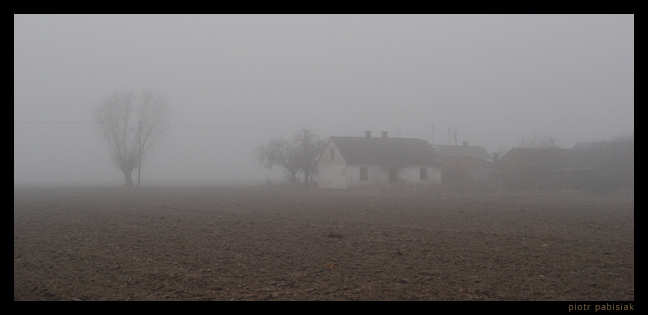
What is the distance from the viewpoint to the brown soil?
6551 mm

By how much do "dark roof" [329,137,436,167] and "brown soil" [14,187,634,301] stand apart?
28.2 meters

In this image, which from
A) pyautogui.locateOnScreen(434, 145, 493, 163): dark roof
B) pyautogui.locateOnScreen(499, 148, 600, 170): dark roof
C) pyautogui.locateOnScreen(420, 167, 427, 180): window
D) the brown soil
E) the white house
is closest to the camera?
the brown soil

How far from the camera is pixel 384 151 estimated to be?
1773 inches

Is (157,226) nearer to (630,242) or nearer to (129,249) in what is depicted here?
(129,249)

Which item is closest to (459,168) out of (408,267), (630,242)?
(630,242)

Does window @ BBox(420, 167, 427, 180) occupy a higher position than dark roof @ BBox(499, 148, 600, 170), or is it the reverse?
dark roof @ BBox(499, 148, 600, 170)

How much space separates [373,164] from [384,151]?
2.82 metres

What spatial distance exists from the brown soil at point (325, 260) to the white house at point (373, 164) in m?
27.6

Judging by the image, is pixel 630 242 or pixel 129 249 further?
pixel 630 242

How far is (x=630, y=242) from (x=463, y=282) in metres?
6.50

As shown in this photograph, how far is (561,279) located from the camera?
713cm

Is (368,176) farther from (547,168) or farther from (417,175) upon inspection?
(547,168)

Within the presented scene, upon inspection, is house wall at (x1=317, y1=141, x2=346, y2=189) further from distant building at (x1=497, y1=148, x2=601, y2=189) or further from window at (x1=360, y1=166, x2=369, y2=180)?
distant building at (x1=497, y1=148, x2=601, y2=189)

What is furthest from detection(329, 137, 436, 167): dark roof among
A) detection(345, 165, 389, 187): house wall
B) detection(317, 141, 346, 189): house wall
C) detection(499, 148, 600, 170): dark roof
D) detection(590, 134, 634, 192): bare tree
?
detection(590, 134, 634, 192): bare tree
